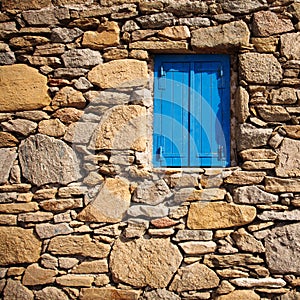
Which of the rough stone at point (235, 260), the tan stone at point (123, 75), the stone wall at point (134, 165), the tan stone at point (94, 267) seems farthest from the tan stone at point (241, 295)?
the tan stone at point (123, 75)

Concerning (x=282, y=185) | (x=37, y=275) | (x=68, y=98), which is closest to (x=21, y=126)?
(x=68, y=98)

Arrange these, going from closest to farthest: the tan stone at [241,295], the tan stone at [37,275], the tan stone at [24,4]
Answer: the tan stone at [241,295], the tan stone at [37,275], the tan stone at [24,4]

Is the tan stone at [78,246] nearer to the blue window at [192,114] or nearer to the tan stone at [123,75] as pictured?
the blue window at [192,114]

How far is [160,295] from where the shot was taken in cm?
297

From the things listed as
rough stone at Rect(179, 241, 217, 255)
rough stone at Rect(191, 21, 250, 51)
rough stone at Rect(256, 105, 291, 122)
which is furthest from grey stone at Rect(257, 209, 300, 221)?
rough stone at Rect(191, 21, 250, 51)

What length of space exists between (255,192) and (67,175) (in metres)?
1.35

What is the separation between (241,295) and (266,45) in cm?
178

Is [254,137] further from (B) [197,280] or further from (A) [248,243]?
(B) [197,280]

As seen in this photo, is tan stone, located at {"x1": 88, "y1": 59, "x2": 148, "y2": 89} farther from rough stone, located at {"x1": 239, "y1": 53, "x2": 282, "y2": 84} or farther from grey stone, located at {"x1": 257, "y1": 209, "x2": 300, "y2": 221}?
grey stone, located at {"x1": 257, "y1": 209, "x2": 300, "y2": 221}

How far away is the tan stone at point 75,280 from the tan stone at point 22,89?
49.4 inches

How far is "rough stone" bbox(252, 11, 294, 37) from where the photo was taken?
123 inches

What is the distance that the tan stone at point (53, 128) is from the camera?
3146mm

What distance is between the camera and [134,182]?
309cm

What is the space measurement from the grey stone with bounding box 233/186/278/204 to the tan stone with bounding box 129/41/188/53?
1102mm
